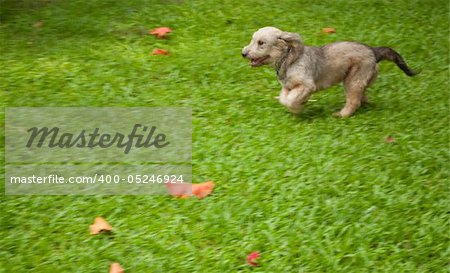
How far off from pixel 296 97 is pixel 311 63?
15.1 inches

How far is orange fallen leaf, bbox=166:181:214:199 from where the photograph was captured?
4531mm

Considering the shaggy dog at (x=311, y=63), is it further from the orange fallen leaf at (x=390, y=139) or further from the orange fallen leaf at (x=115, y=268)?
the orange fallen leaf at (x=115, y=268)

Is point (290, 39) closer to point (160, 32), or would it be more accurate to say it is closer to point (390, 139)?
point (390, 139)

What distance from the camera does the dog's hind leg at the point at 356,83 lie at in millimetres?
5703

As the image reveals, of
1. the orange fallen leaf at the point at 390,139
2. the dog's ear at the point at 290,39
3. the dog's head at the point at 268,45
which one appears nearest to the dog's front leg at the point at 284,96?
the dog's head at the point at 268,45

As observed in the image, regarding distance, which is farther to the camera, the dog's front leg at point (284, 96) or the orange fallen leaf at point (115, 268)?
the dog's front leg at point (284, 96)

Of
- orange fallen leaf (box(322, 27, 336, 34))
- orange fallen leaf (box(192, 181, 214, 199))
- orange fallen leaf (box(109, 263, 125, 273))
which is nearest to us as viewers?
orange fallen leaf (box(109, 263, 125, 273))

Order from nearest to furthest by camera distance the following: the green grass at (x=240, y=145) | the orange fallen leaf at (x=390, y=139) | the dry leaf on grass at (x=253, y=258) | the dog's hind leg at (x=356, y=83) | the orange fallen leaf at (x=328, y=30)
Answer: the dry leaf on grass at (x=253, y=258), the green grass at (x=240, y=145), the orange fallen leaf at (x=390, y=139), the dog's hind leg at (x=356, y=83), the orange fallen leaf at (x=328, y=30)

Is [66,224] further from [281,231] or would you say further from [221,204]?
[281,231]

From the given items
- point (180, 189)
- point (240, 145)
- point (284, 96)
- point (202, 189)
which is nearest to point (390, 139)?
point (284, 96)

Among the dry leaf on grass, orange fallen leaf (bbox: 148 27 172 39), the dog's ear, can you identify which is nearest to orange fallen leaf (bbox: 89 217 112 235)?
the dry leaf on grass

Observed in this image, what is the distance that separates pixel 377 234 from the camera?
4188 millimetres

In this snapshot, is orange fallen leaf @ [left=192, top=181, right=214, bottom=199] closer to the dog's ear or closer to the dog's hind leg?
the dog's ear

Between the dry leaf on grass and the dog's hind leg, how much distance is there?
2293mm
